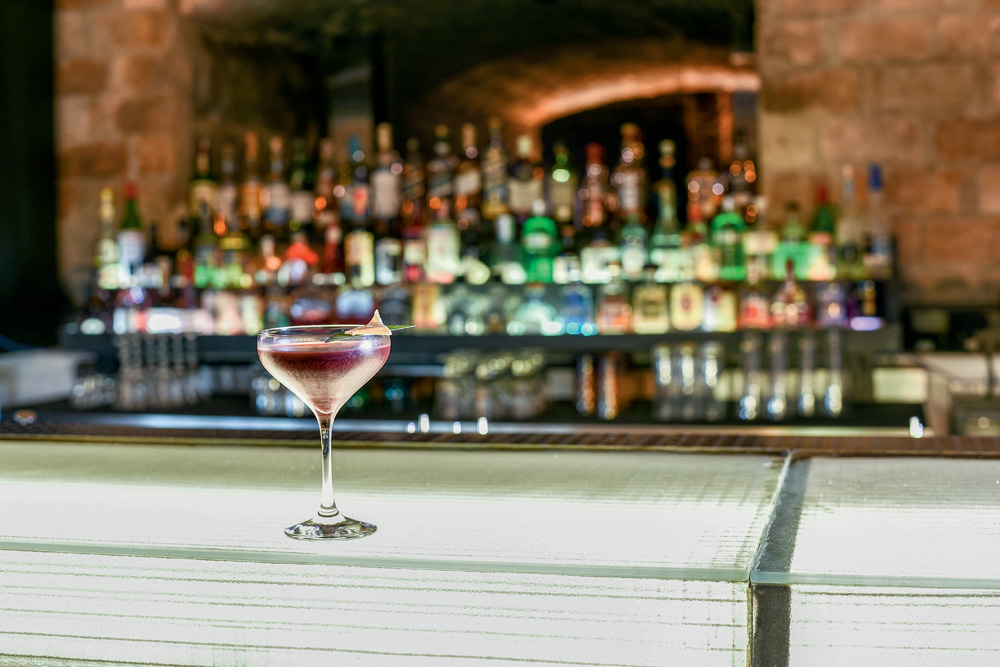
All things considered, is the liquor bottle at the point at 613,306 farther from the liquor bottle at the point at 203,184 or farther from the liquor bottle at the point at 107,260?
the liquor bottle at the point at 107,260

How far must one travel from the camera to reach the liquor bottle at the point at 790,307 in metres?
2.80

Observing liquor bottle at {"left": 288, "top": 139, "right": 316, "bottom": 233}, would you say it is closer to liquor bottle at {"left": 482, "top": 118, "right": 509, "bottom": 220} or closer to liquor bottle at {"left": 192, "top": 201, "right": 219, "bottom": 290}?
liquor bottle at {"left": 192, "top": 201, "right": 219, "bottom": 290}

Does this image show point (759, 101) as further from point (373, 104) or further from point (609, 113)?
point (373, 104)

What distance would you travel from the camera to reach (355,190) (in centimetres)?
317

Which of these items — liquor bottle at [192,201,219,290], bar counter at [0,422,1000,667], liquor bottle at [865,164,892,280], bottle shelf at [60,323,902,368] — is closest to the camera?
bar counter at [0,422,1000,667]

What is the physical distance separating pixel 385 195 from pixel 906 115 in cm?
156

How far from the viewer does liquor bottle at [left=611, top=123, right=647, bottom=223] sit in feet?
9.70

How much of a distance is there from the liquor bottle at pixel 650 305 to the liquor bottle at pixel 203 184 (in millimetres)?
1443

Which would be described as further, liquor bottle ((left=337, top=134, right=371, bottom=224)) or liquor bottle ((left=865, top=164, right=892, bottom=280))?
liquor bottle ((left=337, top=134, right=371, bottom=224))

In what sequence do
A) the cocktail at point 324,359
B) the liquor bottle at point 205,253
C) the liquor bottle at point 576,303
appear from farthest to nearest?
the liquor bottle at point 205,253
the liquor bottle at point 576,303
the cocktail at point 324,359

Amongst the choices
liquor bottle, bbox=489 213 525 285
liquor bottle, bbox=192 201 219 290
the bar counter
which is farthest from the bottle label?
the bar counter

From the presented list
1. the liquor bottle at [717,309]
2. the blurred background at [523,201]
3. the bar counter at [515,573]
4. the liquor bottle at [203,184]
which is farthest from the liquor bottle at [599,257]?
the bar counter at [515,573]

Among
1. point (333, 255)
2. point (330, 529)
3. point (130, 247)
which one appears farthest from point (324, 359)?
point (130, 247)

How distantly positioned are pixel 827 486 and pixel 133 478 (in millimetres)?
618
